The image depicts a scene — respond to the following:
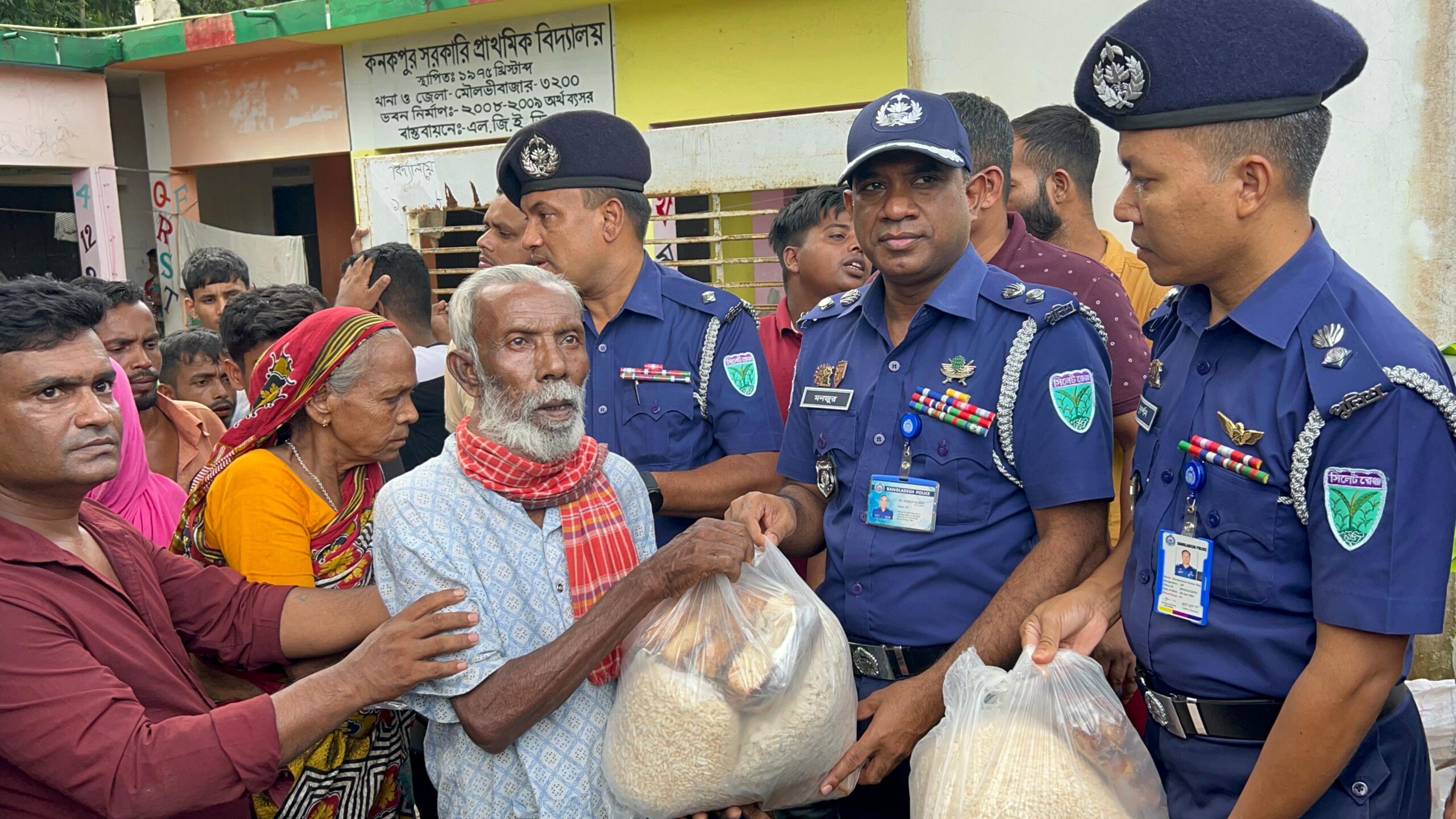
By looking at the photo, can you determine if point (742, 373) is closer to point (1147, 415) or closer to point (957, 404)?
point (957, 404)

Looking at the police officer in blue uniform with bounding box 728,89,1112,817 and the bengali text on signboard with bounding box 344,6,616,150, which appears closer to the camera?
the police officer in blue uniform with bounding box 728,89,1112,817

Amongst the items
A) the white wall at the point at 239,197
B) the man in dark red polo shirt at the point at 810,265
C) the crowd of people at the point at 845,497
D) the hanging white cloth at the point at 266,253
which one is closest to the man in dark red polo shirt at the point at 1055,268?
the crowd of people at the point at 845,497

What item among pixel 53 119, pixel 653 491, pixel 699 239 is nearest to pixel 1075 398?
pixel 653 491

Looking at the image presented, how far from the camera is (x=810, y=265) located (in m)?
4.57

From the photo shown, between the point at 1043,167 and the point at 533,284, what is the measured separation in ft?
7.69

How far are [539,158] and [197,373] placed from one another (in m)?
2.88

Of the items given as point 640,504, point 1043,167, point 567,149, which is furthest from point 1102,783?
point 1043,167

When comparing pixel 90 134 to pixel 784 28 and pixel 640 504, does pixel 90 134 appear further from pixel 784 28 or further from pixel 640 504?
pixel 640 504

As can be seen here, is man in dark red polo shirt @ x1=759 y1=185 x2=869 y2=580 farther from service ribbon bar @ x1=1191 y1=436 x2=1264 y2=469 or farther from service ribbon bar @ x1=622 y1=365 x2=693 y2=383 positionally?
service ribbon bar @ x1=1191 y1=436 x2=1264 y2=469

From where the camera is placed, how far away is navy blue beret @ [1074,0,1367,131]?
69.8 inches

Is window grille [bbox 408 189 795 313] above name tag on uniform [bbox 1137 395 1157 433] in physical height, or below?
above

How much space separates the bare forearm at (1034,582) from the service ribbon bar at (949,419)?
0.23 m

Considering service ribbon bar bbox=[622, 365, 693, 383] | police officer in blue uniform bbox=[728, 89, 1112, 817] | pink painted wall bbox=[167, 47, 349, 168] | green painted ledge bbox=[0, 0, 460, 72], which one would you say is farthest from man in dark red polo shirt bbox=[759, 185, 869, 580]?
pink painted wall bbox=[167, 47, 349, 168]

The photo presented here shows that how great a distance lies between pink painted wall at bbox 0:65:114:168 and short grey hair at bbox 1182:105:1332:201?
1144 centimetres
